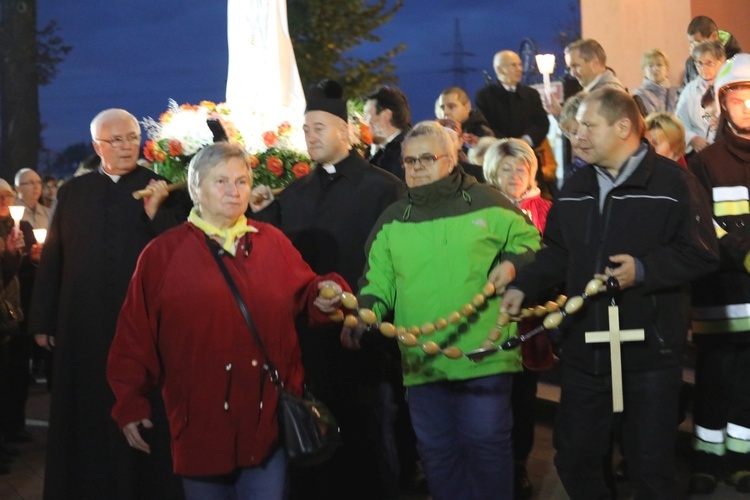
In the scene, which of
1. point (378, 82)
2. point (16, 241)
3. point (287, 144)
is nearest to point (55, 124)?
point (378, 82)

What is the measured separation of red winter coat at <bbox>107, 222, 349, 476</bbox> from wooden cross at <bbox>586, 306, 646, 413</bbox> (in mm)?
1457

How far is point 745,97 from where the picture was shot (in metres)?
6.64

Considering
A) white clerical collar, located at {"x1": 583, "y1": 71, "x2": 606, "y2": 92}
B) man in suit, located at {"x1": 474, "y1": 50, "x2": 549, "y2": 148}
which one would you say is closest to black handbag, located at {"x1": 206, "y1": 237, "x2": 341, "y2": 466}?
white clerical collar, located at {"x1": 583, "y1": 71, "x2": 606, "y2": 92}

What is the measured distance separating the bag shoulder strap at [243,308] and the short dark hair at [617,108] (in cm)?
190

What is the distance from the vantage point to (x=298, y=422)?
4.80 metres

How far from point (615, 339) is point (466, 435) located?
98 centimetres

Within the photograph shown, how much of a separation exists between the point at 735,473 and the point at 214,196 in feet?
13.0

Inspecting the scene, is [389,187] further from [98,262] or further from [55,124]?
[55,124]

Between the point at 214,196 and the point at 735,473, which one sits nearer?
the point at 214,196

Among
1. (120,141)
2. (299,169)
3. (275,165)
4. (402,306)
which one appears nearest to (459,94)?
(299,169)

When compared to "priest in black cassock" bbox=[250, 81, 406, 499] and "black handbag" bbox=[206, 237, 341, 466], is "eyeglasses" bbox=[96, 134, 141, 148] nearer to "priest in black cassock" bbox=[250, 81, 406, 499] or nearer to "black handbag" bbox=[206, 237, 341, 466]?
"priest in black cassock" bbox=[250, 81, 406, 499]

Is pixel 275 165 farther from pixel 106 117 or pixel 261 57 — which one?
pixel 261 57

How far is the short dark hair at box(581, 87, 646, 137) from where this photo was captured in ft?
17.7

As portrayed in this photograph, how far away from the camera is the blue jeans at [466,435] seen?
5.73 m
